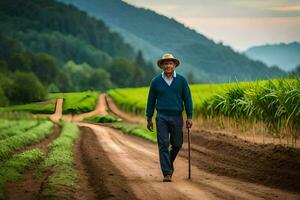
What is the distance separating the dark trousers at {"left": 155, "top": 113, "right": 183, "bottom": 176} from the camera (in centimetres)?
1431

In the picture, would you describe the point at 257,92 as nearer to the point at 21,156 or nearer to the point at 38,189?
the point at 21,156

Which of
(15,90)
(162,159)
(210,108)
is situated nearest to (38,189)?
(162,159)

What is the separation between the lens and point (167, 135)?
14484 mm

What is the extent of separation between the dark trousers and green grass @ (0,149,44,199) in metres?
3.26

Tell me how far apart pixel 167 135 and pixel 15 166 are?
410cm

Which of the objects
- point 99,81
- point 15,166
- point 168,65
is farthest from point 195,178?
point 99,81

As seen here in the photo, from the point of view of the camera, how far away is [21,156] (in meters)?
18.2

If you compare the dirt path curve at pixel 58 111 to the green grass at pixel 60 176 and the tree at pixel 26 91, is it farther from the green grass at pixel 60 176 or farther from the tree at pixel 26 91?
the green grass at pixel 60 176

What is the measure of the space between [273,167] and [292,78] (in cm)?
506

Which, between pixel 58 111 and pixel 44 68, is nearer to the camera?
pixel 58 111

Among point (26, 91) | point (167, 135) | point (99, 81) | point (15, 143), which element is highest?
point (99, 81)

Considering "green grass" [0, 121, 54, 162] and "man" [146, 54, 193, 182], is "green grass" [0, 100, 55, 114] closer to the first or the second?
"green grass" [0, 121, 54, 162]

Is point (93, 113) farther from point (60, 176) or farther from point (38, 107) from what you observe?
point (60, 176)

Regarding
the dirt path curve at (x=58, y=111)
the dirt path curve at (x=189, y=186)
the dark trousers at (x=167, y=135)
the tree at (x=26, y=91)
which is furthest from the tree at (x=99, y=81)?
the dark trousers at (x=167, y=135)
